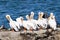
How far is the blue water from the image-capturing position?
34.9ft

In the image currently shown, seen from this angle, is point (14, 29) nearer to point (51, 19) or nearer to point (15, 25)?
point (15, 25)

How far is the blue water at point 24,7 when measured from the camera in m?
10.6

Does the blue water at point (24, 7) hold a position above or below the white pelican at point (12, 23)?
above

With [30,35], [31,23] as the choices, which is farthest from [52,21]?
[30,35]

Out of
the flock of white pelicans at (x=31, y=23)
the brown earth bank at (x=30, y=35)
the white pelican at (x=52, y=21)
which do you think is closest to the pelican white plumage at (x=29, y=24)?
the flock of white pelicans at (x=31, y=23)

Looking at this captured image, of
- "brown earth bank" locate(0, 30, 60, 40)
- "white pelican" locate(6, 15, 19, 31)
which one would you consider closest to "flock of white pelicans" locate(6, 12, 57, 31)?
"white pelican" locate(6, 15, 19, 31)

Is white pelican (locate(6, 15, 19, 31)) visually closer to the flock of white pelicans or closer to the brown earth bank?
the flock of white pelicans

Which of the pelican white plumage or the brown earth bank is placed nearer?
the brown earth bank

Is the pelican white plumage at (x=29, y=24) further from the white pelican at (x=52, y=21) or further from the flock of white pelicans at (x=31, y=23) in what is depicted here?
the white pelican at (x=52, y=21)

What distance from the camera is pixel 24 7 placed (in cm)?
1066

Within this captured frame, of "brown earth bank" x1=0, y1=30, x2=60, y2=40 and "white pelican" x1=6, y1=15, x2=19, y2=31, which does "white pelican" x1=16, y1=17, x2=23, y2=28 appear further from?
"brown earth bank" x1=0, y1=30, x2=60, y2=40

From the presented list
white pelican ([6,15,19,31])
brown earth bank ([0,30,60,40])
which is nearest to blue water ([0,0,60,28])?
white pelican ([6,15,19,31])

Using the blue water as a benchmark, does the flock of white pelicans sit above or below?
below

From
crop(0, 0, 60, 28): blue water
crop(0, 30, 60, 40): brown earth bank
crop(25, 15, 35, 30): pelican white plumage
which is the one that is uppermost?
crop(0, 0, 60, 28): blue water
